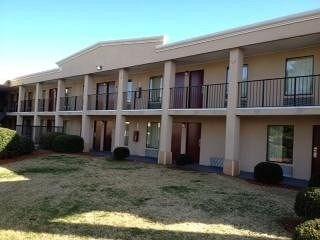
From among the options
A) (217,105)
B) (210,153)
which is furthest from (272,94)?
(210,153)

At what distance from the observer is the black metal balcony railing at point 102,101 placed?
2873 cm

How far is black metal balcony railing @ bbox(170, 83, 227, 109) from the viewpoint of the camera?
68.5ft

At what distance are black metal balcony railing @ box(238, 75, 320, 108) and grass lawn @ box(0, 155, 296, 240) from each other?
4.02m

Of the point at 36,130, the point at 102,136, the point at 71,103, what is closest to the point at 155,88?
the point at 102,136

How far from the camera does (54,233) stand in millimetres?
9508

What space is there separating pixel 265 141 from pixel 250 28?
206 inches

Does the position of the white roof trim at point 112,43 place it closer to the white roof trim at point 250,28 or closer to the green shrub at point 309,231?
the white roof trim at point 250,28

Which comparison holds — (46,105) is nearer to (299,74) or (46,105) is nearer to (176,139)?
(176,139)

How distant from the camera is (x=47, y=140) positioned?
27.9 m

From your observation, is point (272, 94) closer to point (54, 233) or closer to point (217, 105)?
point (217, 105)

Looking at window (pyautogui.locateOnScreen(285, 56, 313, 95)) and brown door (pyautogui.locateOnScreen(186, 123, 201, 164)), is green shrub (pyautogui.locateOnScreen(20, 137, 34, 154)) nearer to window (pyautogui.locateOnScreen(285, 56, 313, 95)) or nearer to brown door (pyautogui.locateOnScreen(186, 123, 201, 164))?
brown door (pyautogui.locateOnScreen(186, 123, 201, 164))

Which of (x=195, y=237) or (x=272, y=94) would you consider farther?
(x=272, y=94)

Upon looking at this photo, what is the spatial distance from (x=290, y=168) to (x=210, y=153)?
471 cm

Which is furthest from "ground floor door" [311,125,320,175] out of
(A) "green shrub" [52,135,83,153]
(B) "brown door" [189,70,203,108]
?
(A) "green shrub" [52,135,83,153]
